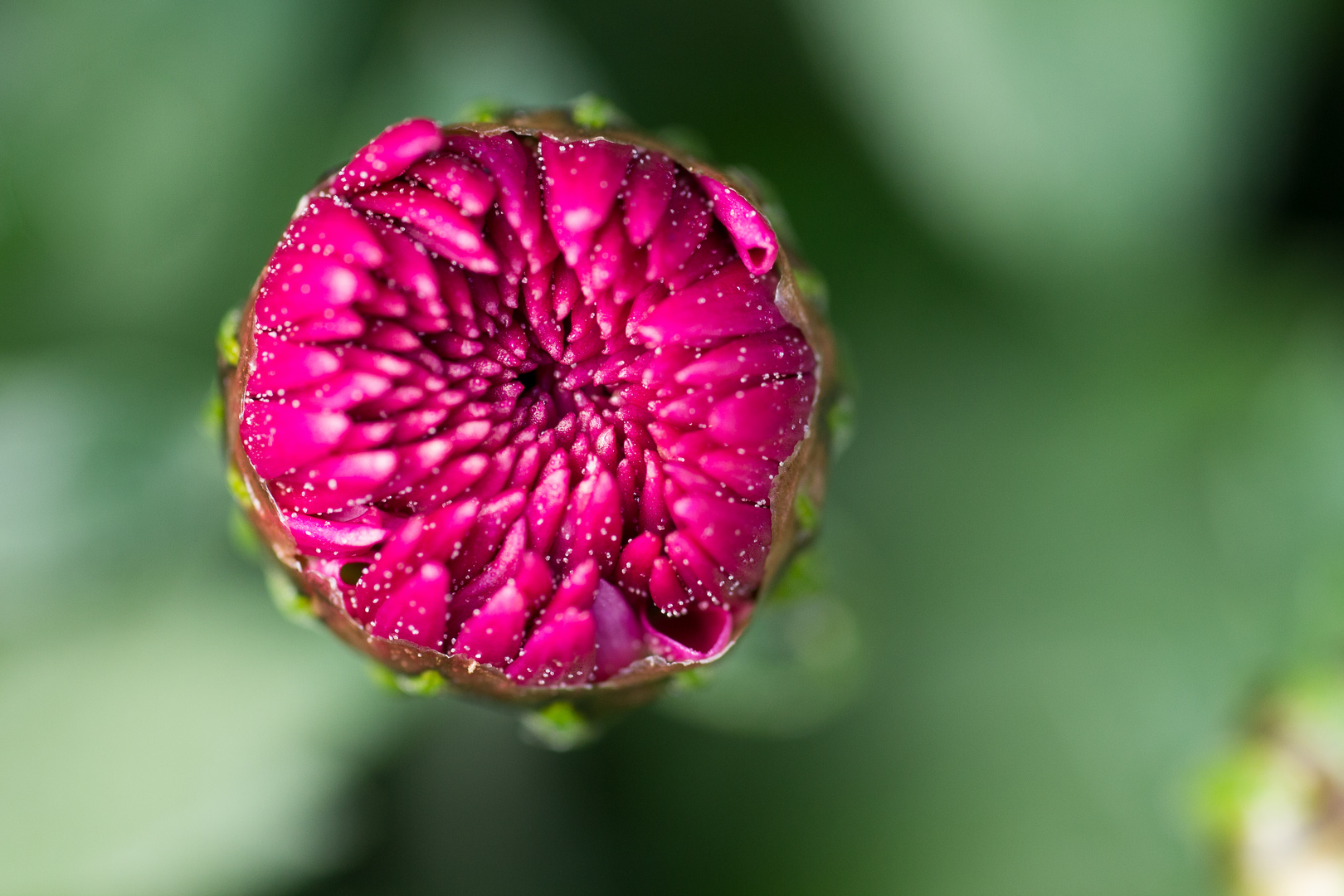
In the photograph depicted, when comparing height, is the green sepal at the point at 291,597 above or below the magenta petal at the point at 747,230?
below

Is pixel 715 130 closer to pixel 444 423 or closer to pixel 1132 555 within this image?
pixel 1132 555

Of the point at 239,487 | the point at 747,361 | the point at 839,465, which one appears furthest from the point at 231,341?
the point at 839,465

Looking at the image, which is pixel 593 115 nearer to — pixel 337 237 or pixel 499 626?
pixel 337 237

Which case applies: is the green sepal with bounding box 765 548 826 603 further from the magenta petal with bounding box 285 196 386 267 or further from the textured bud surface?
the magenta petal with bounding box 285 196 386 267

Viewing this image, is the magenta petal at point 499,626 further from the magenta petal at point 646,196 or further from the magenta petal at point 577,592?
the magenta petal at point 646,196

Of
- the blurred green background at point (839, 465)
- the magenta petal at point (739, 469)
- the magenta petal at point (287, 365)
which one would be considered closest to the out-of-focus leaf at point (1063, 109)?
the blurred green background at point (839, 465)

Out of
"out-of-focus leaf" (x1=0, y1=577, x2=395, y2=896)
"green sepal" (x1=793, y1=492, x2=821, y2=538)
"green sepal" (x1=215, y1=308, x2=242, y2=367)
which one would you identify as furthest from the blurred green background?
"green sepal" (x1=215, y1=308, x2=242, y2=367)

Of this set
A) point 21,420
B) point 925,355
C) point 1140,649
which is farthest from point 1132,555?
point 21,420
